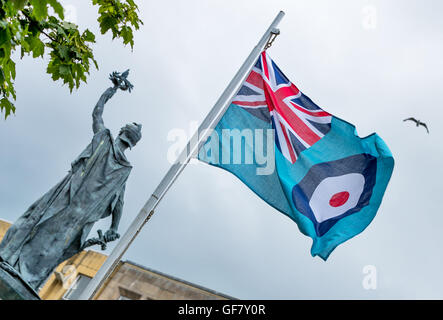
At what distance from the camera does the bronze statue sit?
510 centimetres

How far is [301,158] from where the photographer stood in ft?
25.7

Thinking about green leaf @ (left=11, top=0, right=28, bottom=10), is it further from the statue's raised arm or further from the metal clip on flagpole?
the metal clip on flagpole

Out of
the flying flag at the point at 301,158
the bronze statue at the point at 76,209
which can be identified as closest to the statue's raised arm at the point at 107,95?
the bronze statue at the point at 76,209

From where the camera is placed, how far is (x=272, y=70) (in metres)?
7.97

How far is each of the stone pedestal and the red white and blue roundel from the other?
15.1 feet

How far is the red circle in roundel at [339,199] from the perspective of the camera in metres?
7.67

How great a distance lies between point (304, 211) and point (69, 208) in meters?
4.08

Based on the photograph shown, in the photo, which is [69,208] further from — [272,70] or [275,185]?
[272,70]

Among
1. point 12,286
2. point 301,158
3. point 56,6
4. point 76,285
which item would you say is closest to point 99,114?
point 12,286
